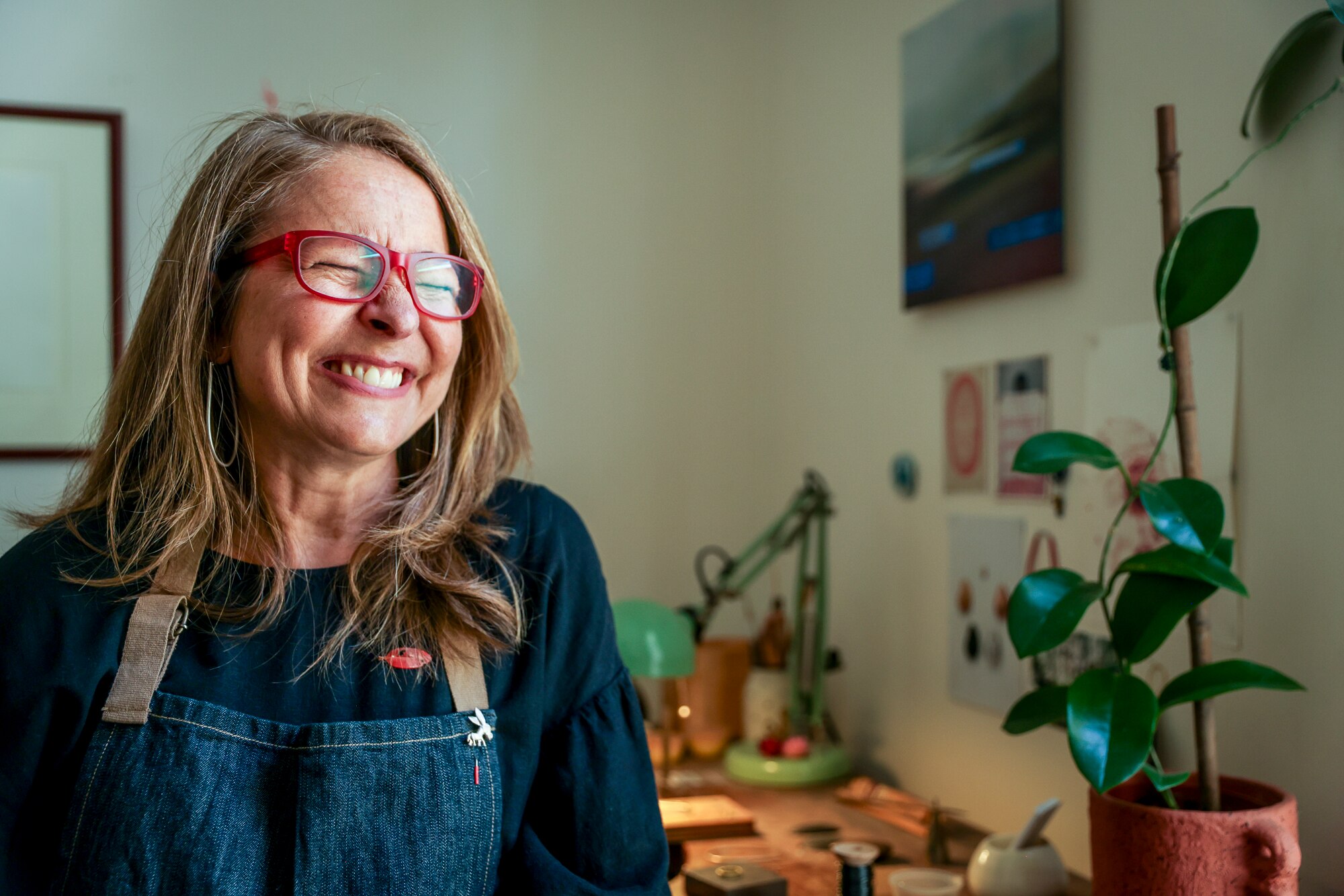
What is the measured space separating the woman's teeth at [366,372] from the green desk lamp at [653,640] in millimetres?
820

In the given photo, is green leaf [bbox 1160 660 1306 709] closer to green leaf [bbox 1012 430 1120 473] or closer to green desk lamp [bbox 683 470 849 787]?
green leaf [bbox 1012 430 1120 473]

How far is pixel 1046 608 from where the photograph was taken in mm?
1165

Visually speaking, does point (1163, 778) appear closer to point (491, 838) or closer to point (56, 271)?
point (491, 838)

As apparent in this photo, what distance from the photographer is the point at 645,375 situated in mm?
2463

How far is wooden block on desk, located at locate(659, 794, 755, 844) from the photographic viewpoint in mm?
1705

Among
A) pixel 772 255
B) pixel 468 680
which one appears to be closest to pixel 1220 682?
pixel 468 680

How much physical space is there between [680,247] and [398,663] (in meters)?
1.55

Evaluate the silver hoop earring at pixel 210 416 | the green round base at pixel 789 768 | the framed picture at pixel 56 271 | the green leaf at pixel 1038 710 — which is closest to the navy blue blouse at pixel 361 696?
the silver hoop earring at pixel 210 416

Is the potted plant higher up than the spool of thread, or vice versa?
the potted plant

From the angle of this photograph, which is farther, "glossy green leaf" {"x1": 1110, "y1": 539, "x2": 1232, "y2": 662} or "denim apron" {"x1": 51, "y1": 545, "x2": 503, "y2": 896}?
"glossy green leaf" {"x1": 1110, "y1": 539, "x2": 1232, "y2": 662}

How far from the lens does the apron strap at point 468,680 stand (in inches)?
43.8

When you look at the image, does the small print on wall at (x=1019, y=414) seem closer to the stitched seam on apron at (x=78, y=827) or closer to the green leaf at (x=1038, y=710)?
the green leaf at (x=1038, y=710)

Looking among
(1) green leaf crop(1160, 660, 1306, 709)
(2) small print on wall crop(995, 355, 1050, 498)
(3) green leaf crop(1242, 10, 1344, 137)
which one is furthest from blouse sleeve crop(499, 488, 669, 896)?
(3) green leaf crop(1242, 10, 1344, 137)

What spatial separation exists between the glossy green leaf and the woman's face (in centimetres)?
76
